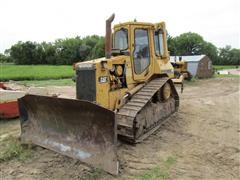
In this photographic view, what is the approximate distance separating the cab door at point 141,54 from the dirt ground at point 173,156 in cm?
135

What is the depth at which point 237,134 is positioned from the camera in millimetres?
6566

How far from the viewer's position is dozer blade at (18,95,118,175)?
456 cm

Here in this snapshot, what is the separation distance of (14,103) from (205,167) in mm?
5266

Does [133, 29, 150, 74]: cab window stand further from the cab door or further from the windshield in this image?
the windshield

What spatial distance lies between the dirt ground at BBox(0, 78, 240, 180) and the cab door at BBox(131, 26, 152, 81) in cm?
135

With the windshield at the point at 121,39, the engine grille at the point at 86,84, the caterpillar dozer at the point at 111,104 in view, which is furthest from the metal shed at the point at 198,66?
the engine grille at the point at 86,84

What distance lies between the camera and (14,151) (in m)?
5.37

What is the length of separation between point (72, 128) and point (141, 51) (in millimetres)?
2557

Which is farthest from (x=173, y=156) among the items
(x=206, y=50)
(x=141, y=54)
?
(x=206, y=50)

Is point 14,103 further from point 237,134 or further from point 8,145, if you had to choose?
point 237,134

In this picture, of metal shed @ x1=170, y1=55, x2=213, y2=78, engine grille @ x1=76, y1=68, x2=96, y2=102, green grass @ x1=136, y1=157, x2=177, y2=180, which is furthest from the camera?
metal shed @ x1=170, y1=55, x2=213, y2=78

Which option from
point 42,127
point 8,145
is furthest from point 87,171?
point 8,145

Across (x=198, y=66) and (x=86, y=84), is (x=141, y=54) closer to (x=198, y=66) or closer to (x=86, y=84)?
(x=86, y=84)

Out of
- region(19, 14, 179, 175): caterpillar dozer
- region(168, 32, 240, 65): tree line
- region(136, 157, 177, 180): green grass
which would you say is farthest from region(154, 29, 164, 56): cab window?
region(168, 32, 240, 65): tree line
